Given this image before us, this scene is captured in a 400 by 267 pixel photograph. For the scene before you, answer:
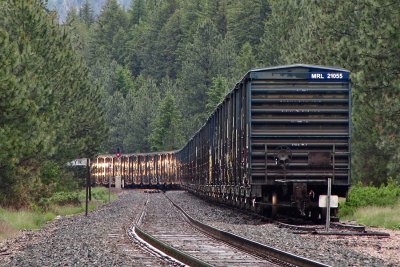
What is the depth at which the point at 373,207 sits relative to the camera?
28422 millimetres

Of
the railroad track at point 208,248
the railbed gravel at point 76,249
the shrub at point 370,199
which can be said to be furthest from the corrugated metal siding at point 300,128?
the shrub at point 370,199

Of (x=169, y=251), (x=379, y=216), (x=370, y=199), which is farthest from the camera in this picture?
(x=370, y=199)

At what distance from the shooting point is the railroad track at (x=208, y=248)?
13.0 metres

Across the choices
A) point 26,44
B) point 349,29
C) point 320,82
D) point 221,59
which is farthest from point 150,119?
point 320,82

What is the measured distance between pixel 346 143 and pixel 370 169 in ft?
69.1

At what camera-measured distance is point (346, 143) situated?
22.8m

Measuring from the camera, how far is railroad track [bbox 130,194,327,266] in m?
13.0

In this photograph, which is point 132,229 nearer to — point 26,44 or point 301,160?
point 301,160

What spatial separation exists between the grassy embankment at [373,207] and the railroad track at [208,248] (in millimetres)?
5853

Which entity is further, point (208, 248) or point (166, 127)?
point (166, 127)

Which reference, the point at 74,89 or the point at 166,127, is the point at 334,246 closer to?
the point at 74,89

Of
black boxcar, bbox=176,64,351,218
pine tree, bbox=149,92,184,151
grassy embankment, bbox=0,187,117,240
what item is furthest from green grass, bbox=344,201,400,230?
pine tree, bbox=149,92,184,151

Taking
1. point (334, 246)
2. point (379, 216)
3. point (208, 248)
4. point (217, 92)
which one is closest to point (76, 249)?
point (208, 248)

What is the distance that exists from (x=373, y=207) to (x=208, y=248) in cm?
1378
